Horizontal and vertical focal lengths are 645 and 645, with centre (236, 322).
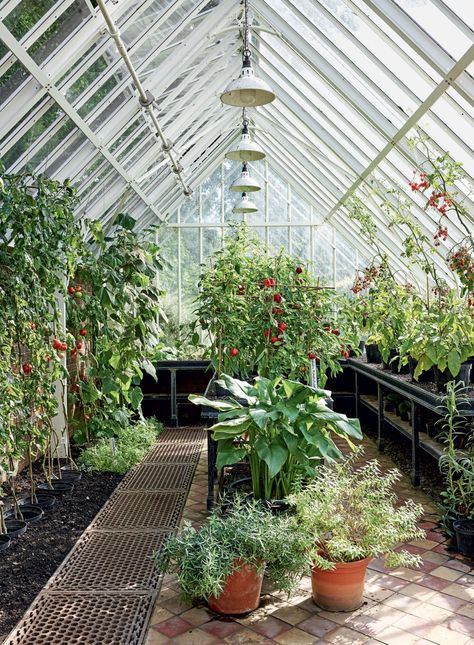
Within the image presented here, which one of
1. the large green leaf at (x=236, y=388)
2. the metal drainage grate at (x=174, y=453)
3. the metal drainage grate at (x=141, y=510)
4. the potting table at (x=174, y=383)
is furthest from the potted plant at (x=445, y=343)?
the potting table at (x=174, y=383)

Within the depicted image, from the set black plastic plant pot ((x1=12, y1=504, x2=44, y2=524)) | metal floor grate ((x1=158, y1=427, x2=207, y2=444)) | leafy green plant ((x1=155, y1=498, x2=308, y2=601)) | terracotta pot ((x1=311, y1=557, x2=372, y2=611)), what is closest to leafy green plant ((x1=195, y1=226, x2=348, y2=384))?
black plastic plant pot ((x1=12, y1=504, x2=44, y2=524))

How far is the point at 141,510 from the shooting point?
4387 mm

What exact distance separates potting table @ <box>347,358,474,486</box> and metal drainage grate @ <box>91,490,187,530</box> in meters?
1.75

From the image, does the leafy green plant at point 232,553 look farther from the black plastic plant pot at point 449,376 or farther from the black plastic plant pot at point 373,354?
the black plastic plant pot at point 373,354

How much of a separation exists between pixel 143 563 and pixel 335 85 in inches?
168

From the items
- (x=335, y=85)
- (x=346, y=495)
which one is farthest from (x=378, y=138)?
(x=346, y=495)

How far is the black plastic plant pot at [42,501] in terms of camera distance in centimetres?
444

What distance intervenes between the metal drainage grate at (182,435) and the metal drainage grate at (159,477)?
3.94 ft

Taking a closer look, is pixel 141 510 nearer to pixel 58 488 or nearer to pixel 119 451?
pixel 58 488

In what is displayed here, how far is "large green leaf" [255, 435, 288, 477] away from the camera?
130 inches

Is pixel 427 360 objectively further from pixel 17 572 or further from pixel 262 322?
pixel 17 572

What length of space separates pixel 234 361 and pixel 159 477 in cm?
127

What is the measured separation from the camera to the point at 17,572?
11.0ft

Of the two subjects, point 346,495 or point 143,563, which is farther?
point 143,563
